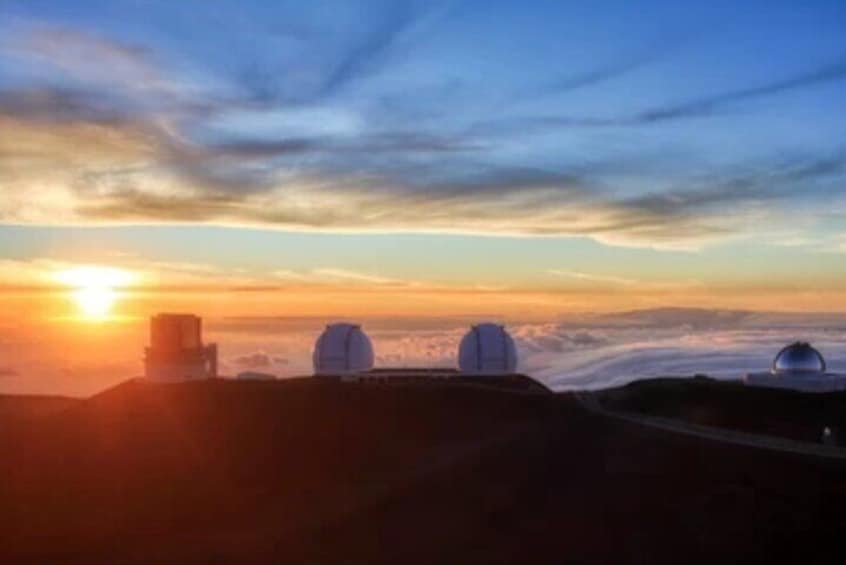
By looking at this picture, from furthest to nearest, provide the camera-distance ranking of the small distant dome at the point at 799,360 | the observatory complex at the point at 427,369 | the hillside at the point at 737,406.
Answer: the small distant dome at the point at 799,360, the observatory complex at the point at 427,369, the hillside at the point at 737,406

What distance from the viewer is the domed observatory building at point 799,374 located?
5050 cm

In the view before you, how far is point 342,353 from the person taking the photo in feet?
167

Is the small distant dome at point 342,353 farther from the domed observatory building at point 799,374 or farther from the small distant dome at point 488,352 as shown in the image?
the domed observatory building at point 799,374

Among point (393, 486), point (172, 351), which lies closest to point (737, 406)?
point (393, 486)

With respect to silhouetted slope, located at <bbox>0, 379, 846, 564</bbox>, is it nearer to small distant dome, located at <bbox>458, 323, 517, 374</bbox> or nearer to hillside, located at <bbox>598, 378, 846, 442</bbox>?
hillside, located at <bbox>598, 378, 846, 442</bbox>

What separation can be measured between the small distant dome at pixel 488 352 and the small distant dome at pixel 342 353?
468cm

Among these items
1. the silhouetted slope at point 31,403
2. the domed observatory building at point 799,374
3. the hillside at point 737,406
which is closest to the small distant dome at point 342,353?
the hillside at point 737,406

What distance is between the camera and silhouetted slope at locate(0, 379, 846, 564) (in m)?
21.8

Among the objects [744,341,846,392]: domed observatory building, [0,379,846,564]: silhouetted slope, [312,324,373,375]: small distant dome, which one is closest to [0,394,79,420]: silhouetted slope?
[312,324,373,375]: small distant dome

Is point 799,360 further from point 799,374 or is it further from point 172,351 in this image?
point 172,351

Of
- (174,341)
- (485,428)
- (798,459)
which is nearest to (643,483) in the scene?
(798,459)

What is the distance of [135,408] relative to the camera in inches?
1626

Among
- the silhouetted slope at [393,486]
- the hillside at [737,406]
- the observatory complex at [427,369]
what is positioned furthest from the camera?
the observatory complex at [427,369]

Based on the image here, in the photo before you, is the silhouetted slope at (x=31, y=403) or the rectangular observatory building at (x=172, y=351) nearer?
the rectangular observatory building at (x=172, y=351)
